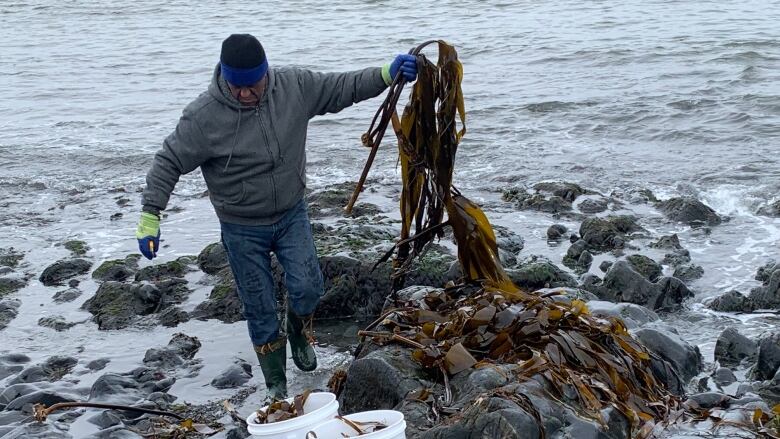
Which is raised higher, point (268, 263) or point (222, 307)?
point (268, 263)

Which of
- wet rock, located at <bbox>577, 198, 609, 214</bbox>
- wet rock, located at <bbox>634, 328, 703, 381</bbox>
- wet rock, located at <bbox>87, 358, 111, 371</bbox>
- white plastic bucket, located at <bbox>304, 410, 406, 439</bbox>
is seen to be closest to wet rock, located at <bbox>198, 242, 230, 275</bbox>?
wet rock, located at <bbox>87, 358, 111, 371</bbox>

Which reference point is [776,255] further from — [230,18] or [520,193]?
[230,18]

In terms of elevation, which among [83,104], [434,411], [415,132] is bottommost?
[83,104]

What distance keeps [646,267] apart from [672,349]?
212 cm

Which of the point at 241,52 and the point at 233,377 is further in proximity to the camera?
the point at 233,377

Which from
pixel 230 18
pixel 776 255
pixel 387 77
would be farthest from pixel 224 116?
pixel 230 18

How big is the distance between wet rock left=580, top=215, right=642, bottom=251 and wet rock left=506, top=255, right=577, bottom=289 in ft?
3.76

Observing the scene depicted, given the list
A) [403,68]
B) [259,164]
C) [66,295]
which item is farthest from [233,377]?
[66,295]

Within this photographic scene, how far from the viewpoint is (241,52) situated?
17.7 feet

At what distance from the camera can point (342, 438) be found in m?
3.94

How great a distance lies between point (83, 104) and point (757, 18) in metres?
14.1

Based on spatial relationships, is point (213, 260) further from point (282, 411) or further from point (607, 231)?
point (282, 411)

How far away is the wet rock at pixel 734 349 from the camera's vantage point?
6.37 m

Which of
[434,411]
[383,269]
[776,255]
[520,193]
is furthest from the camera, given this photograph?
[520,193]
